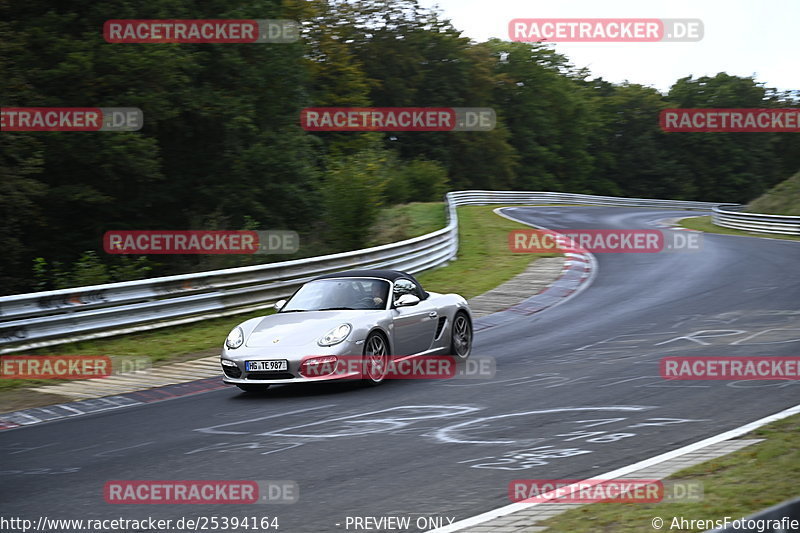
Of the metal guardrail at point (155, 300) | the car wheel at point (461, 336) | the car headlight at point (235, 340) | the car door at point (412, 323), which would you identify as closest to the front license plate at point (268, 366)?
the car headlight at point (235, 340)

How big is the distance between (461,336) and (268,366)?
357 cm

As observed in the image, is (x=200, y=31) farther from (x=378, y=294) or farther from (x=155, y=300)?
(x=378, y=294)

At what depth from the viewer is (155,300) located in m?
16.3

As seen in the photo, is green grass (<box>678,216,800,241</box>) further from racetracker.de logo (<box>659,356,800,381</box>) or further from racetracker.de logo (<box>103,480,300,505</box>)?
racetracker.de logo (<box>103,480,300,505</box>)

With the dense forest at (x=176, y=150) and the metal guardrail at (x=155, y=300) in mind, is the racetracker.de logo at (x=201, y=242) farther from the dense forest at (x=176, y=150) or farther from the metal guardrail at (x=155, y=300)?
the metal guardrail at (x=155, y=300)

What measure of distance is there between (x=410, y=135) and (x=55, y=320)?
63703 mm

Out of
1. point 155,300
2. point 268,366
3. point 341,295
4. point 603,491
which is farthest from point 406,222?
point 603,491

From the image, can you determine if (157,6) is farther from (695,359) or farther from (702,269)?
(695,359)

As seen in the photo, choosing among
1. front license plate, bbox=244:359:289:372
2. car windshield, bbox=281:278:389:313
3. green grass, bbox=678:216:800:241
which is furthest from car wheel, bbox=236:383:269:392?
green grass, bbox=678:216:800:241

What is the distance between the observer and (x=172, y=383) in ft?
40.7

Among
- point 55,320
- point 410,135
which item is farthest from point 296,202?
point 410,135

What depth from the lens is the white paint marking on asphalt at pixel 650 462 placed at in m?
5.60

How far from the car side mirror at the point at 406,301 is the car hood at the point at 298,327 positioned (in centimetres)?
32

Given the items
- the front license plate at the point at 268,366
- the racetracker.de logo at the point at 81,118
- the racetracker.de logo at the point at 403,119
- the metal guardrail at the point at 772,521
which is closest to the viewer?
the metal guardrail at the point at 772,521
